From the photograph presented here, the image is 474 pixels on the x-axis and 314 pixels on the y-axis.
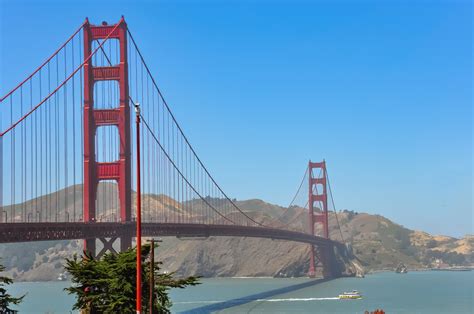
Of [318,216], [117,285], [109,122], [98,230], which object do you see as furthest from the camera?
[318,216]

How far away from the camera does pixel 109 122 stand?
7144 centimetres

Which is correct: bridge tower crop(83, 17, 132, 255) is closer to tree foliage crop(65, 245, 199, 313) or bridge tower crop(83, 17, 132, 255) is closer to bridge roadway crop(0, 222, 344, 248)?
bridge roadway crop(0, 222, 344, 248)

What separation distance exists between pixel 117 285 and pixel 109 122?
134ft

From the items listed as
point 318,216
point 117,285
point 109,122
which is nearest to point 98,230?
point 109,122

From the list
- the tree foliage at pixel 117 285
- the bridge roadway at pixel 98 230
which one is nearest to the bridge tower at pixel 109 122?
the bridge roadway at pixel 98 230

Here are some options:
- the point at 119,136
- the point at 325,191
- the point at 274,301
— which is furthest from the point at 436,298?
the point at 325,191

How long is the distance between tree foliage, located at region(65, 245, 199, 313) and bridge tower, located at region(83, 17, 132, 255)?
113 ft

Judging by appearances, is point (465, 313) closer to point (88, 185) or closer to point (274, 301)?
point (274, 301)

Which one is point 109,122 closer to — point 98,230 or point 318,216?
point 98,230

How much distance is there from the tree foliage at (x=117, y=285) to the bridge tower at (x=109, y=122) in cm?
3440

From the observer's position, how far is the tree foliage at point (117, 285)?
31625 mm

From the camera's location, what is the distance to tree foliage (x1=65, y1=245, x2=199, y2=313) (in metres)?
31.6

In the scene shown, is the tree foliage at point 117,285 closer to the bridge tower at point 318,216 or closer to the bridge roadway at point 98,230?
the bridge roadway at point 98,230

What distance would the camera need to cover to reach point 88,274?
3350 centimetres
